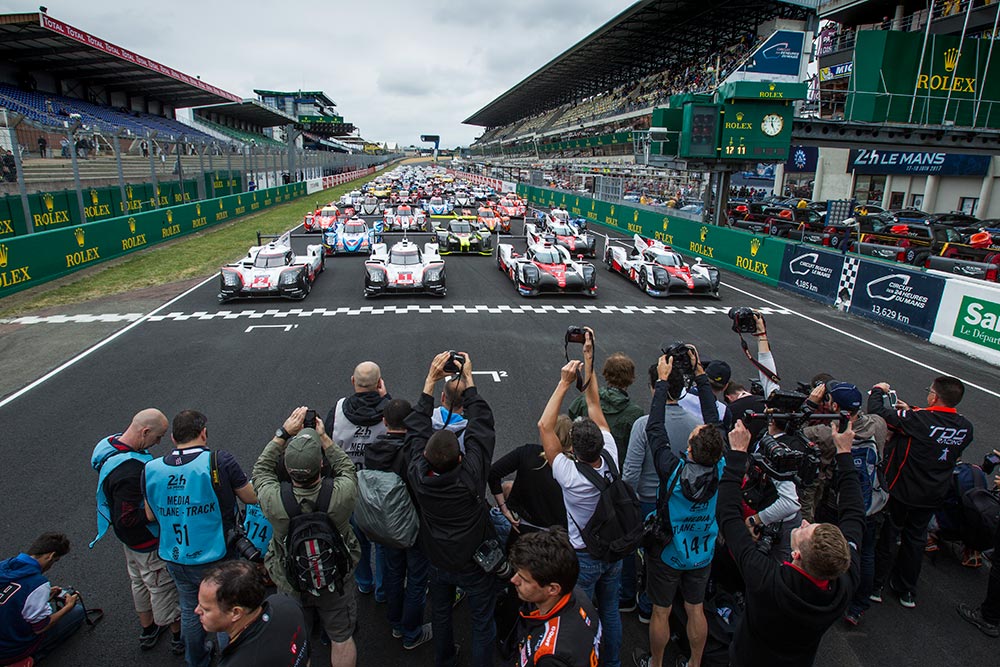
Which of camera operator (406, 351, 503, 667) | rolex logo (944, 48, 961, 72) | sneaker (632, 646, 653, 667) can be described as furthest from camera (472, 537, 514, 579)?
rolex logo (944, 48, 961, 72)

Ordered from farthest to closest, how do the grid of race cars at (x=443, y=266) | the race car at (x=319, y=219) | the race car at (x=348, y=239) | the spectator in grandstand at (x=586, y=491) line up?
the race car at (x=319, y=219), the race car at (x=348, y=239), the grid of race cars at (x=443, y=266), the spectator in grandstand at (x=586, y=491)

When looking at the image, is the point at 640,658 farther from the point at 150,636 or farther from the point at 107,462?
the point at 107,462

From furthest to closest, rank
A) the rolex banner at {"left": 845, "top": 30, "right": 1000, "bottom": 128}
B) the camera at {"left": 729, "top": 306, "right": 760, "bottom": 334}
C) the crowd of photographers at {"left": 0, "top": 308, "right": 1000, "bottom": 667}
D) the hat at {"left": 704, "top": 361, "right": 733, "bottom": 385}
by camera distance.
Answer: the rolex banner at {"left": 845, "top": 30, "right": 1000, "bottom": 128} → the camera at {"left": 729, "top": 306, "right": 760, "bottom": 334} → the hat at {"left": 704, "top": 361, "right": 733, "bottom": 385} → the crowd of photographers at {"left": 0, "top": 308, "right": 1000, "bottom": 667}

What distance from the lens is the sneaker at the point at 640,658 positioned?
3.70 metres

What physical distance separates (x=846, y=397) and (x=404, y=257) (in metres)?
12.1

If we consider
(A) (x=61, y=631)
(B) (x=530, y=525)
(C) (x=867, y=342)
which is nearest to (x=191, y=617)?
(A) (x=61, y=631)

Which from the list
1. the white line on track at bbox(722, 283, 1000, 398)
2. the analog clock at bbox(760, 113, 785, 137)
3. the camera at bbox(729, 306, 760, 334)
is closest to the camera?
the camera at bbox(729, 306, 760, 334)

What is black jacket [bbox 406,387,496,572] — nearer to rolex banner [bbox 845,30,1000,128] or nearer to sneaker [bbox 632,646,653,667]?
sneaker [bbox 632,646,653,667]

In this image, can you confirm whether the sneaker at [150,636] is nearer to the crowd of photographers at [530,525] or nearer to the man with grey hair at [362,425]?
the crowd of photographers at [530,525]

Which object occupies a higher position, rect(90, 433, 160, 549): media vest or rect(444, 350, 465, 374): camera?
rect(444, 350, 465, 374): camera

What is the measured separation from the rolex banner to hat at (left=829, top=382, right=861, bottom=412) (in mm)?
23250

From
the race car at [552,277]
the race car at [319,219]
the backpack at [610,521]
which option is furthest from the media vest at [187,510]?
the race car at [319,219]

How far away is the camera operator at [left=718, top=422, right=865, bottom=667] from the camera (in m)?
2.45

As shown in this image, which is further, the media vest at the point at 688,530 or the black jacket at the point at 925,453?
the black jacket at the point at 925,453
